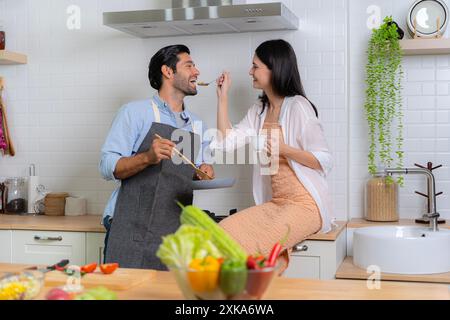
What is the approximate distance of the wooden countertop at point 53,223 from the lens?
158 inches

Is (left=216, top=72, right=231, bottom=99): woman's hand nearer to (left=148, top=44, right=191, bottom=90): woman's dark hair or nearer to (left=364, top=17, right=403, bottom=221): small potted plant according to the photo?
(left=148, top=44, right=191, bottom=90): woman's dark hair

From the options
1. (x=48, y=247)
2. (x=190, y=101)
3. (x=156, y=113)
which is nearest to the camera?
(x=156, y=113)

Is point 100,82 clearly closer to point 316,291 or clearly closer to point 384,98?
point 384,98

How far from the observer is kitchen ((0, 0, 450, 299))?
411 cm

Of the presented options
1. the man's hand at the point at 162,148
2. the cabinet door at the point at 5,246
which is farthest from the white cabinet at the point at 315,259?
the cabinet door at the point at 5,246

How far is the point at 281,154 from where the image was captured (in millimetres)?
3553

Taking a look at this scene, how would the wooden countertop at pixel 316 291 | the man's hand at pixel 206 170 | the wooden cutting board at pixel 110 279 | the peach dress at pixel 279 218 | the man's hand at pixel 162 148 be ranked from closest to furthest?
the wooden countertop at pixel 316 291 → the wooden cutting board at pixel 110 279 → the man's hand at pixel 162 148 → the peach dress at pixel 279 218 → the man's hand at pixel 206 170

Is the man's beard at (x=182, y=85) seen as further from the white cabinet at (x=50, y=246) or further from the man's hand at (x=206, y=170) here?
the white cabinet at (x=50, y=246)

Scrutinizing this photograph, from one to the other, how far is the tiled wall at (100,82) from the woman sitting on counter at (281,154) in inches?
16.9

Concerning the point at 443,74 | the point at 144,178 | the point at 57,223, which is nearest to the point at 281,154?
the point at 144,178

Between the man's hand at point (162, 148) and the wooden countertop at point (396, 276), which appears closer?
the man's hand at point (162, 148)

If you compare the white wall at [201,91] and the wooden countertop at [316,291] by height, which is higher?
the white wall at [201,91]

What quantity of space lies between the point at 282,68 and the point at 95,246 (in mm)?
1540

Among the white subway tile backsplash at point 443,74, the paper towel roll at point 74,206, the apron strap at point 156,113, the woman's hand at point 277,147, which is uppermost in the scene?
the white subway tile backsplash at point 443,74
